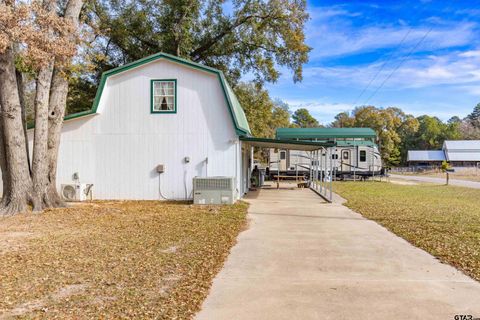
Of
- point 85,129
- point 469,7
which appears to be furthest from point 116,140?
point 469,7

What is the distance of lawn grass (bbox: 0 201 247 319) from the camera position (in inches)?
162

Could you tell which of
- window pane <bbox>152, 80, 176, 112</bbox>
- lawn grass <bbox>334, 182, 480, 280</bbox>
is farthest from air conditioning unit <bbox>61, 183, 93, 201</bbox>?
lawn grass <bbox>334, 182, 480, 280</bbox>

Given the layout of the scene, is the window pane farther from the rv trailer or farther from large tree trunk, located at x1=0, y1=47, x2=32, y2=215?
the rv trailer

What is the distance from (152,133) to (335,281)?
10787 millimetres

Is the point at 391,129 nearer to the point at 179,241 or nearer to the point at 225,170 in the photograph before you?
the point at 225,170

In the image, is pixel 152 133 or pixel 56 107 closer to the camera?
pixel 56 107

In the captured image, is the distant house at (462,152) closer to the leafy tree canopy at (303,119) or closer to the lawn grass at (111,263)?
the leafy tree canopy at (303,119)

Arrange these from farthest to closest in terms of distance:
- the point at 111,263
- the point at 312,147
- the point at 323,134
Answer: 1. the point at 323,134
2. the point at 312,147
3. the point at 111,263

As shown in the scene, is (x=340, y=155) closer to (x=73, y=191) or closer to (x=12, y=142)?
(x=73, y=191)

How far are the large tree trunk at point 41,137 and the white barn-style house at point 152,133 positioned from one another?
2.39 metres

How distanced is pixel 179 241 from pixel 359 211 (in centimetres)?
644

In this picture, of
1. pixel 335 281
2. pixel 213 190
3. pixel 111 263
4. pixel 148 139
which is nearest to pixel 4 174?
pixel 148 139

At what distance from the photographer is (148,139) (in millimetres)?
14508

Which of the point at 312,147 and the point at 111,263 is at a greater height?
the point at 312,147
